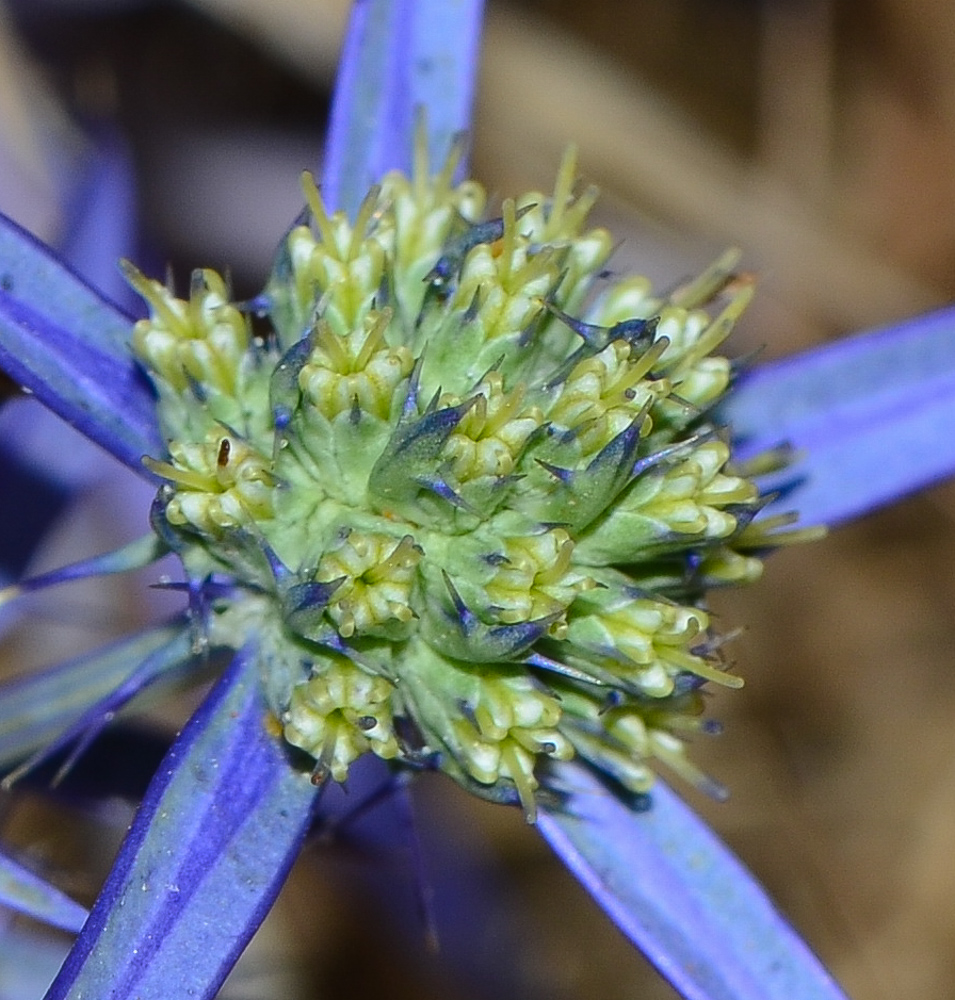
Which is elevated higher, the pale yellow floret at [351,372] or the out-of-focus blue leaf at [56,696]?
the out-of-focus blue leaf at [56,696]

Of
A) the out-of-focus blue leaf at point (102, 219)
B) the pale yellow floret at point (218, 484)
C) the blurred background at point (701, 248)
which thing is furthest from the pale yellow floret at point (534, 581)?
the blurred background at point (701, 248)

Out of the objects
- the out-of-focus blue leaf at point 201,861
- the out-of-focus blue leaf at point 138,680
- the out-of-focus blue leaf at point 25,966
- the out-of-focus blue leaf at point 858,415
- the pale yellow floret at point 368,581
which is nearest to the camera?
the out-of-focus blue leaf at point 201,861

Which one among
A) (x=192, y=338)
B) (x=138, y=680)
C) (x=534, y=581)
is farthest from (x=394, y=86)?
(x=138, y=680)

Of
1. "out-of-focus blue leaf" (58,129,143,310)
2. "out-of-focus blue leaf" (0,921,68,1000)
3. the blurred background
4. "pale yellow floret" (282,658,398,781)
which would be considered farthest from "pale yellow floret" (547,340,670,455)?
the blurred background

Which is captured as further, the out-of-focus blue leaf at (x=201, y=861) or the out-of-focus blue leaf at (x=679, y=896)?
the out-of-focus blue leaf at (x=679, y=896)

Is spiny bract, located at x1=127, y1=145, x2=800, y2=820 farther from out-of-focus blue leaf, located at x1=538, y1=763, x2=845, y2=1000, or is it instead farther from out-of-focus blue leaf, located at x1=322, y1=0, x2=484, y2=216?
out-of-focus blue leaf, located at x1=322, y1=0, x2=484, y2=216

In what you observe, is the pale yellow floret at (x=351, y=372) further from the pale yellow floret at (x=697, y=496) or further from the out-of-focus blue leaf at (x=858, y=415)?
the out-of-focus blue leaf at (x=858, y=415)
